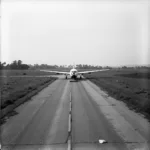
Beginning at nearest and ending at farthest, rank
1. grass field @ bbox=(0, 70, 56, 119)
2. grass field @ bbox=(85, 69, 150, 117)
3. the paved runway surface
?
1. the paved runway surface
2. grass field @ bbox=(85, 69, 150, 117)
3. grass field @ bbox=(0, 70, 56, 119)

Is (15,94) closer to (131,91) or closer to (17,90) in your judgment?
(17,90)

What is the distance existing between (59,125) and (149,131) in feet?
14.9

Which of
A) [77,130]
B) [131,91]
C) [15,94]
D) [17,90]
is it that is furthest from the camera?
[17,90]

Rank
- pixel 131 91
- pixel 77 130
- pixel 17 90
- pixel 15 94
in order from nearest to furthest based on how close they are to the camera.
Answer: pixel 77 130, pixel 15 94, pixel 131 91, pixel 17 90

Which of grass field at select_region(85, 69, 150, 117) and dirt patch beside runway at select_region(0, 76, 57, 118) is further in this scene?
dirt patch beside runway at select_region(0, 76, 57, 118)

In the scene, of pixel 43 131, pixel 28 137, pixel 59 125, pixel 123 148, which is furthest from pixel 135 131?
pixel 28 137

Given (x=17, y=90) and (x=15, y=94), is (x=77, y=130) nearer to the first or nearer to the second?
(x=15, y=94)

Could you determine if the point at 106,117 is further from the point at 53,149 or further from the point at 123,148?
the point at 53,149

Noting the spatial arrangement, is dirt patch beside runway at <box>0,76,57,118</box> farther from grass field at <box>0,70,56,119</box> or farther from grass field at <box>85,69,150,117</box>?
grass field at <box>85,69,150,117</box>

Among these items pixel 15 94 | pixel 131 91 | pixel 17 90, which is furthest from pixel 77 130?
pixel 17 90

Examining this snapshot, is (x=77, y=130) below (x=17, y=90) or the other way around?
below

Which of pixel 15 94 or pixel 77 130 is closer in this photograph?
pixel 77 130

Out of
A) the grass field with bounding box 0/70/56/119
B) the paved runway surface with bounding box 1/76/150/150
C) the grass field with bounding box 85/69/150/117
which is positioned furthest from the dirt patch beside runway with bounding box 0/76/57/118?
the grass field with bounding box 85/69/150/117

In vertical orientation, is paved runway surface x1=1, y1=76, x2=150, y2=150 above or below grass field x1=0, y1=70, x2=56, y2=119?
below
